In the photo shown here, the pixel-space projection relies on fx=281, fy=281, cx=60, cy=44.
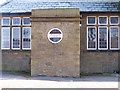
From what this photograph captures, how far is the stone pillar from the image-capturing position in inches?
632

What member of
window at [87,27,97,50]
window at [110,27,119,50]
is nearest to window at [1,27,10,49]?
window at [87,27,97,50]

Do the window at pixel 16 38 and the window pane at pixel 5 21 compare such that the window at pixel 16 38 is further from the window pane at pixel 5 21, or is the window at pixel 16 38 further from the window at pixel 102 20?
the window at pixel 102 20

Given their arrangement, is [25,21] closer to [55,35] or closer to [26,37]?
[26,37]

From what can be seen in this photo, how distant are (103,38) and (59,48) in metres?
4.44

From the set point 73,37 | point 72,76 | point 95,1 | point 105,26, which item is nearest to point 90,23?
point 105,26

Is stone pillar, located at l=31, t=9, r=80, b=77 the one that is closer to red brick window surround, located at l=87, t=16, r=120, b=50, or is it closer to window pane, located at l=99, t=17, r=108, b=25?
red brick window surround, located at l=87, t=16, r=120, b=50

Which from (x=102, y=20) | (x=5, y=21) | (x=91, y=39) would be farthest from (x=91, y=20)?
(x=5, y=21)

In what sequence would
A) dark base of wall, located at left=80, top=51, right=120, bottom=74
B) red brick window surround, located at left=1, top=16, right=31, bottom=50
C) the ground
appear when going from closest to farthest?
the ground → dark base of wall, located at left=80, top=51, right=120, bottom=74 → red brick window surround, located at left=1, top=16, right=31, bottom=50

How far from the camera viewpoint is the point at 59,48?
1611cm

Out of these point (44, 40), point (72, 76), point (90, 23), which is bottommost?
point (72, 76)

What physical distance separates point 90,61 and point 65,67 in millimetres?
3566

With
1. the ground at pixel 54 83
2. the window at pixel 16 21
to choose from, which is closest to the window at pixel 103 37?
the ground at pixel 54 83

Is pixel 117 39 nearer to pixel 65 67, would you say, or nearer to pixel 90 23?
pixel 90 23

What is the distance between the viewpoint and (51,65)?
16.1 meters
